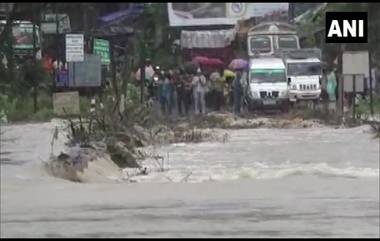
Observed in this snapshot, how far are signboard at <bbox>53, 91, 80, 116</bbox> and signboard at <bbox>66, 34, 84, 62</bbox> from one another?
1.78 metres

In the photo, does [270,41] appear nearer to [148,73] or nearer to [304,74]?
[304,74]

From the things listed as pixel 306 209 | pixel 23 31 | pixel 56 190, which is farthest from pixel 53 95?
pixel 306 209

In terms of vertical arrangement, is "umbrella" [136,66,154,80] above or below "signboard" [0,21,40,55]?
below

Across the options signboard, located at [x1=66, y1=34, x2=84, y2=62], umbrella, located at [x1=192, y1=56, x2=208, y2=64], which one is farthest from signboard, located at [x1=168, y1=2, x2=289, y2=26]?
signboard, located at [x1=66, y1=34, x2=84, y2=62]

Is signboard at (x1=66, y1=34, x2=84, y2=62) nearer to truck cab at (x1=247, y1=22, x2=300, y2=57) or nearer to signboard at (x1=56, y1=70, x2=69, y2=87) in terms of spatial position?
signboard at (x1=56, y1=70, x2=69, y2=87)

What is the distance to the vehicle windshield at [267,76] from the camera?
3384cm

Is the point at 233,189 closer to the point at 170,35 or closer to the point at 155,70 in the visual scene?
the point at 155,70

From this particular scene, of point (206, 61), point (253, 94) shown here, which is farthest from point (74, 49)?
point (206, 61)

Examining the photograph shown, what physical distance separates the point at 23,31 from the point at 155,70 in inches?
179

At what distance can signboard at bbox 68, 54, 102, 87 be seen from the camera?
2880cm

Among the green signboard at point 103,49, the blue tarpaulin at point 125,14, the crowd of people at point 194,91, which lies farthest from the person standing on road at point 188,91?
the blue tarpaulin at point 125,14

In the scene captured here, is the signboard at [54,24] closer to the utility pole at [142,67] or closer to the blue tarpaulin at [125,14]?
the blue tarpaulin at [125,14]

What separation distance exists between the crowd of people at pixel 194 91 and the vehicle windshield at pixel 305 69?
1970 millimetres

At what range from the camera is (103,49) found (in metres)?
33.2
